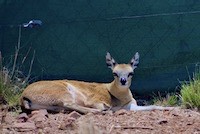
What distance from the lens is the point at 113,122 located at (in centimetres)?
603

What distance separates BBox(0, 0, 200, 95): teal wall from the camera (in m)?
8.45

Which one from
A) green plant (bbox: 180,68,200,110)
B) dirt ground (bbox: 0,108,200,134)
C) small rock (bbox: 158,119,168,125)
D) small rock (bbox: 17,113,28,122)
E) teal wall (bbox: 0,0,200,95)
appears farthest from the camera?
teal wall (bbox: 0,0,200,95)

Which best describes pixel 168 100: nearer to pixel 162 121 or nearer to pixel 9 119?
pixel 162 121

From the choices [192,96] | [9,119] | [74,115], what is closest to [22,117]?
[9,119]

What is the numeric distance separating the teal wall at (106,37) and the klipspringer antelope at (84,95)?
2.41ft

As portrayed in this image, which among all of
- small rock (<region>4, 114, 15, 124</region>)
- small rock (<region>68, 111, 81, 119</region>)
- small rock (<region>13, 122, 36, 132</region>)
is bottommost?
small rock (<region>68, 111, 81, 119</region>)

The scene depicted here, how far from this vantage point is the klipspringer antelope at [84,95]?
6980 millimetres

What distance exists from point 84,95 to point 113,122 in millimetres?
1514

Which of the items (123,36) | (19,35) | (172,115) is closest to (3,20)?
(19,35)

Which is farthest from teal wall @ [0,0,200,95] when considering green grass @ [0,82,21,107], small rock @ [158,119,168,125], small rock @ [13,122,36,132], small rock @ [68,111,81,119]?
small rock @ [13,122,36,132]

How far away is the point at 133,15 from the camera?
852 cm

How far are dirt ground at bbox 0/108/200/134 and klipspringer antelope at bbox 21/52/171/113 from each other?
0.85 feet

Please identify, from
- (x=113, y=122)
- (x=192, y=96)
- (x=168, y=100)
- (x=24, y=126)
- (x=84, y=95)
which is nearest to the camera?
(x=24, y=126)

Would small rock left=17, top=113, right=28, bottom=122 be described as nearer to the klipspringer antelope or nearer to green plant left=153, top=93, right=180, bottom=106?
the klipspringer antelope
